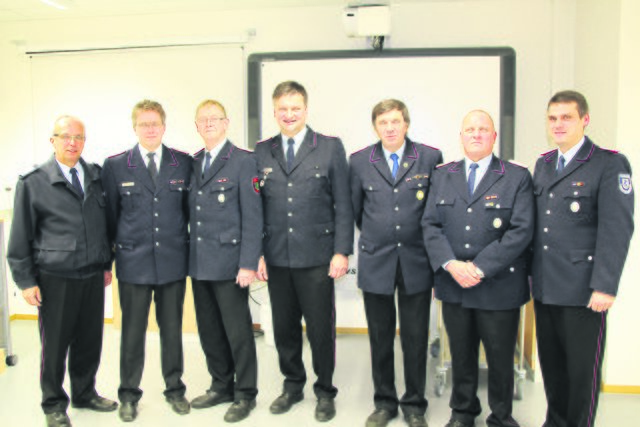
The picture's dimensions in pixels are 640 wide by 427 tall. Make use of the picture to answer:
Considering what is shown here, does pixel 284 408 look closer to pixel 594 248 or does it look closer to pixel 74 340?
pixel 74 340

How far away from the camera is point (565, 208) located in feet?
7.15

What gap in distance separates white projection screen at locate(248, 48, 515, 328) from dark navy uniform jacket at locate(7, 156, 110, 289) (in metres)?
1.85

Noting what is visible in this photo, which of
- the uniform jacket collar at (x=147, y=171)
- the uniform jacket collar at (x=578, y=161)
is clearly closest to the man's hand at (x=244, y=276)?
the uniform jacket collar at (x=147, y=171)

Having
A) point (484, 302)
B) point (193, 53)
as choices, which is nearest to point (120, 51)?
point (193, 53)

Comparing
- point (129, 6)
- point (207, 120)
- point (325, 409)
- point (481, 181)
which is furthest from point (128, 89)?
point (481, 181)

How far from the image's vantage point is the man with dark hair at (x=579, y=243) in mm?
2086

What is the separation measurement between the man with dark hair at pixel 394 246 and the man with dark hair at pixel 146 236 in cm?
92

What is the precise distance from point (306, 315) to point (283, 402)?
1.72 ft

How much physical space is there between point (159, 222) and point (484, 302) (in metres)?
1.61

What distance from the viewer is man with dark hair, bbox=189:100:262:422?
2.61m

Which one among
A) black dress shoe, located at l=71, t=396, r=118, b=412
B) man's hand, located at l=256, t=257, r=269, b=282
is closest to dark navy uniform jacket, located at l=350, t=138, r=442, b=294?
man's hand, located at l=256, t=257, r=269, b=282

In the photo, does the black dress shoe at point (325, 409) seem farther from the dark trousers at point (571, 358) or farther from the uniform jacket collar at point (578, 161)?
the uniform jacket collar at point (578, 161)

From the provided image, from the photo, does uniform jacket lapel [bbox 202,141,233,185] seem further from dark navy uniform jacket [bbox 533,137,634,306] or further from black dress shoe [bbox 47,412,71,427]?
dark navy uniform jacket [bbox 533,137,634,306]

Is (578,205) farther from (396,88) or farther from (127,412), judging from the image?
(127,412)
